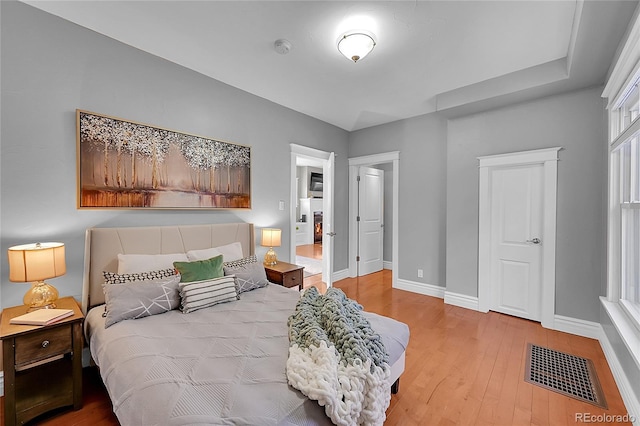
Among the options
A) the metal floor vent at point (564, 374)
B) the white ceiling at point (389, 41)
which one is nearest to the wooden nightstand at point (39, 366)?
the white ceiling at point (389, 41)

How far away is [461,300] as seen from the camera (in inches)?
138

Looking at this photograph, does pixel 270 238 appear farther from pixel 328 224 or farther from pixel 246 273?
pixel 328 224

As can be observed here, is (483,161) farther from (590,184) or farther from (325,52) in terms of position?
(325,52)

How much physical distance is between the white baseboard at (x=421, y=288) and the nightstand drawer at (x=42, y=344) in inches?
152

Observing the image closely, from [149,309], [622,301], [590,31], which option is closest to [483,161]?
[590,31]

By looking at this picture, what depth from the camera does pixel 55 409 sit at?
5.49 feet

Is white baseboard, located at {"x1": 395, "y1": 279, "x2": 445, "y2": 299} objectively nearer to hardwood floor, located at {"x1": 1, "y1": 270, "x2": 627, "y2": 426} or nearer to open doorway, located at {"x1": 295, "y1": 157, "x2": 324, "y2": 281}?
hardwood floor, located at {"x1": 1, "y1": 270, "x2": 627, "y2": 426}

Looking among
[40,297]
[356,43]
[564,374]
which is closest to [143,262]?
[40,297]

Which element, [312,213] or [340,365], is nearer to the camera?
[340,365]

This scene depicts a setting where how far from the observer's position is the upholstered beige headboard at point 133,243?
82.6 inches

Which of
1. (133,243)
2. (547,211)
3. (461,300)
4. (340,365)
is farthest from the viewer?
(461,300)

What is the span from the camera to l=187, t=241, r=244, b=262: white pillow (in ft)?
8.17

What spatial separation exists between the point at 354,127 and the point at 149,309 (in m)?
3.93

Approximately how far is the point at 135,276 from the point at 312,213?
6803 mm
